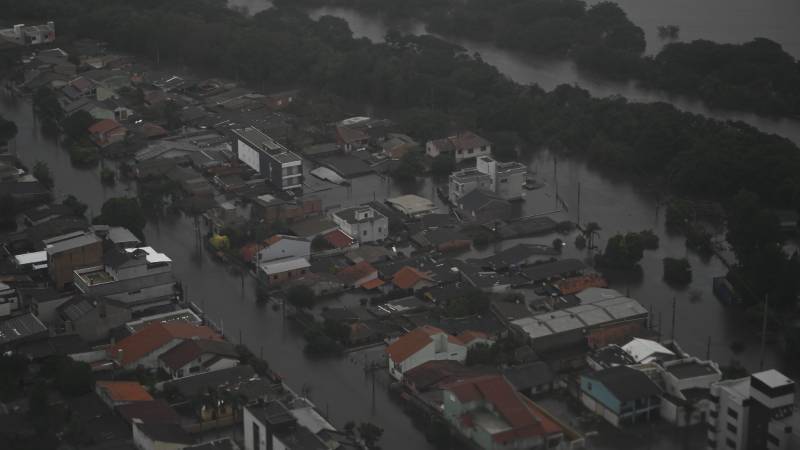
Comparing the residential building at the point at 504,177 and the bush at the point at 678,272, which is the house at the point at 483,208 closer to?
the residential building at the point at 504,177

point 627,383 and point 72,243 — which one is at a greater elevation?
point 72,243

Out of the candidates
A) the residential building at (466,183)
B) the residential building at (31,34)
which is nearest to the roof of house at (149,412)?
the residential building at (466,183)

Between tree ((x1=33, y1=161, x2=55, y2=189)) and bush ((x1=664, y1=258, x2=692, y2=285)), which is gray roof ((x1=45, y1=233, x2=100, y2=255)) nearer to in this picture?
tree ((x1=33, y1=161, x2=55, y2=189))

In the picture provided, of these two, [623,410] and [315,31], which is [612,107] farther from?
[623,410]

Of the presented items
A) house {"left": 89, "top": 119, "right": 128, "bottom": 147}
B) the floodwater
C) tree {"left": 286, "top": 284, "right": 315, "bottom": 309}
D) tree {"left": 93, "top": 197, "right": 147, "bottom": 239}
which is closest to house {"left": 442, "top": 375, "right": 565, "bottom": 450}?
tree {"left": 286, "top": 284, "right": 315, "bottom": 309}

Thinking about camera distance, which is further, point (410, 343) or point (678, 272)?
point (678, 272)

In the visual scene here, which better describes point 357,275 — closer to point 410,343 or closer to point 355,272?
point 355,272

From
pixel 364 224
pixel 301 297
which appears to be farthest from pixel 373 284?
pixel 364 224
